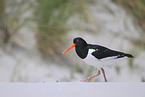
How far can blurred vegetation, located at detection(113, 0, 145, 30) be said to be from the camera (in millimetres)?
2023

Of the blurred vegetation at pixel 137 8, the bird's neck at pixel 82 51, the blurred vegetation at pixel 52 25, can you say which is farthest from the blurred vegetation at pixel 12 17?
the bird's neck at pixel 82 51

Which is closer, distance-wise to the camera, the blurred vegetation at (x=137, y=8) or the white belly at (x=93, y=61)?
the white belly at (x=93, y=61)

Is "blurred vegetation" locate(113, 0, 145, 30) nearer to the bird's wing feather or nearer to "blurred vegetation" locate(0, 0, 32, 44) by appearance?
"blurred vegetation" locate(0, 0, 32, 44)

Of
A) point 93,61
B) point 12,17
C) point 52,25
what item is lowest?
point 93,61

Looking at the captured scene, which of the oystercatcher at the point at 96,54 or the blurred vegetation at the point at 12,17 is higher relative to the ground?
the blurred vegetation at the point at 12,17

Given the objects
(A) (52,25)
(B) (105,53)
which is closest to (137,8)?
(A) (52,25)

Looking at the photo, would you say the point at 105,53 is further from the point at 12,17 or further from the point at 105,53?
the point at 12,17

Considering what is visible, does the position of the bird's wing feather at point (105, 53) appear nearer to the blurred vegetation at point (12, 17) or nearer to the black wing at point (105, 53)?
the black wing at point (105, 53)

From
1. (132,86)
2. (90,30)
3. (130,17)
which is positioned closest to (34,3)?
(90,30)

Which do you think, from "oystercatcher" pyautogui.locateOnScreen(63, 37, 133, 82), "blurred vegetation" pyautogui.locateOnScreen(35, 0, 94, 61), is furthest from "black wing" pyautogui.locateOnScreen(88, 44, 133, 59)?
"blurred vegetation" pyautogui.locateOnScreen(35, 0, 94, 61)

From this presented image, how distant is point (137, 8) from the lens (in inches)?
81.7

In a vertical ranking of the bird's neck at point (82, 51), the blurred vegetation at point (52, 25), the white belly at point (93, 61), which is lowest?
the white belly at point (93, 61)

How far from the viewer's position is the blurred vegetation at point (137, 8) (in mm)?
2023

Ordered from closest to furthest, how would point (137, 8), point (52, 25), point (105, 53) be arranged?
point (105, 53), point (52, 25), point (137, 8)
